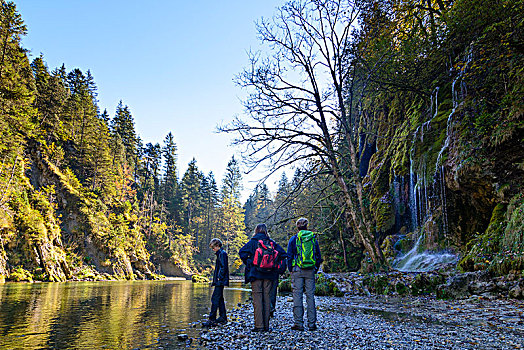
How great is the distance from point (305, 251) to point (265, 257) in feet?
2.57

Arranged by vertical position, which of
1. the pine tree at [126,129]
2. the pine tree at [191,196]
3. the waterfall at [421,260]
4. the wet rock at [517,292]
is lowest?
the wet rock at [517,292]

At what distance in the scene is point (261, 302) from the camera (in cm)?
548

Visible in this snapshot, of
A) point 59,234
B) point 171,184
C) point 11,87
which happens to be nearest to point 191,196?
point 171,184

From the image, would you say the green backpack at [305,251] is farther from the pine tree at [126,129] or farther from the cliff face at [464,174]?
the pine tree at [126,129]

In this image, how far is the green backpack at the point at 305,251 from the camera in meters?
5.61

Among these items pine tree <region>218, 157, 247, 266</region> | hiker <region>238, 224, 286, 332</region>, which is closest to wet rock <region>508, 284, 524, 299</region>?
hiker <region>238, 224, 286, 332</region>

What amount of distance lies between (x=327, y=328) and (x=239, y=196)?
65205 millimetres

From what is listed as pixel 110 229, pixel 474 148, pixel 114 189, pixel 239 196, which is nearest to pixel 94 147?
pixel 114 189

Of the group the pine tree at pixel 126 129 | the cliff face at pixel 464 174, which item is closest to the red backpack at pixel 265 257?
the cliff face at pixel 464 174

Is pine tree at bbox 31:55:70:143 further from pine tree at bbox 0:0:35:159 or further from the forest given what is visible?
pine tree at bbox 0:0:35:159

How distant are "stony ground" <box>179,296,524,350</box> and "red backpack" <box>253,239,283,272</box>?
110 centimetres

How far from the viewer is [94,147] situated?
43969 millimetres

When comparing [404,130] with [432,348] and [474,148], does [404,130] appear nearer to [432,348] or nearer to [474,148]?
[474,148]

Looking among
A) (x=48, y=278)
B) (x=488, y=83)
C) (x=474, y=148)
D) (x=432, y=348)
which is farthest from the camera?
(x=48, y=278)
